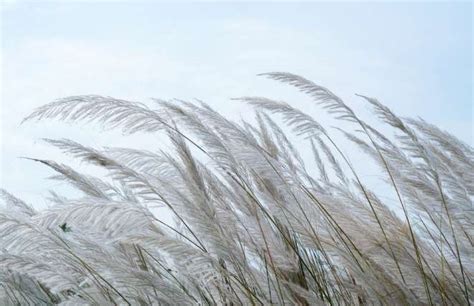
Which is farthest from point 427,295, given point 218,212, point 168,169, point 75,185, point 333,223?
point 75,185

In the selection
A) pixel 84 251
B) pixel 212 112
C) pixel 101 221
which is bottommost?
pixel 84 251

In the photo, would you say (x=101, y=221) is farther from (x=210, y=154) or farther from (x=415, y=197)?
(x=415, y=197)

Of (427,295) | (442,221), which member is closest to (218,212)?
(427,295)

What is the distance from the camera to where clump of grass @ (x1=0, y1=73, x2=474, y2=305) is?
2.46 meters

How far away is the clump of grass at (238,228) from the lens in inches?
96.8

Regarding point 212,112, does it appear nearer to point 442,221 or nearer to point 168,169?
point 168,169

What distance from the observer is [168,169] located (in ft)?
9.51

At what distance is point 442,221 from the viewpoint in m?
3.23

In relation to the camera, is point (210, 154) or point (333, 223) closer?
point (210, 154)

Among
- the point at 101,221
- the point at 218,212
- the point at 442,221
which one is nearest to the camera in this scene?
the point at 101,221

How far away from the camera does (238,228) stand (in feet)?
9.21

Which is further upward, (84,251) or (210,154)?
(210,154)

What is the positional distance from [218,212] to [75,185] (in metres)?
0.61

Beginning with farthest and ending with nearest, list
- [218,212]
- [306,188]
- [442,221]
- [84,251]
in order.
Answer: [442,221] → [306,188] → [218,212] → [84,251]
